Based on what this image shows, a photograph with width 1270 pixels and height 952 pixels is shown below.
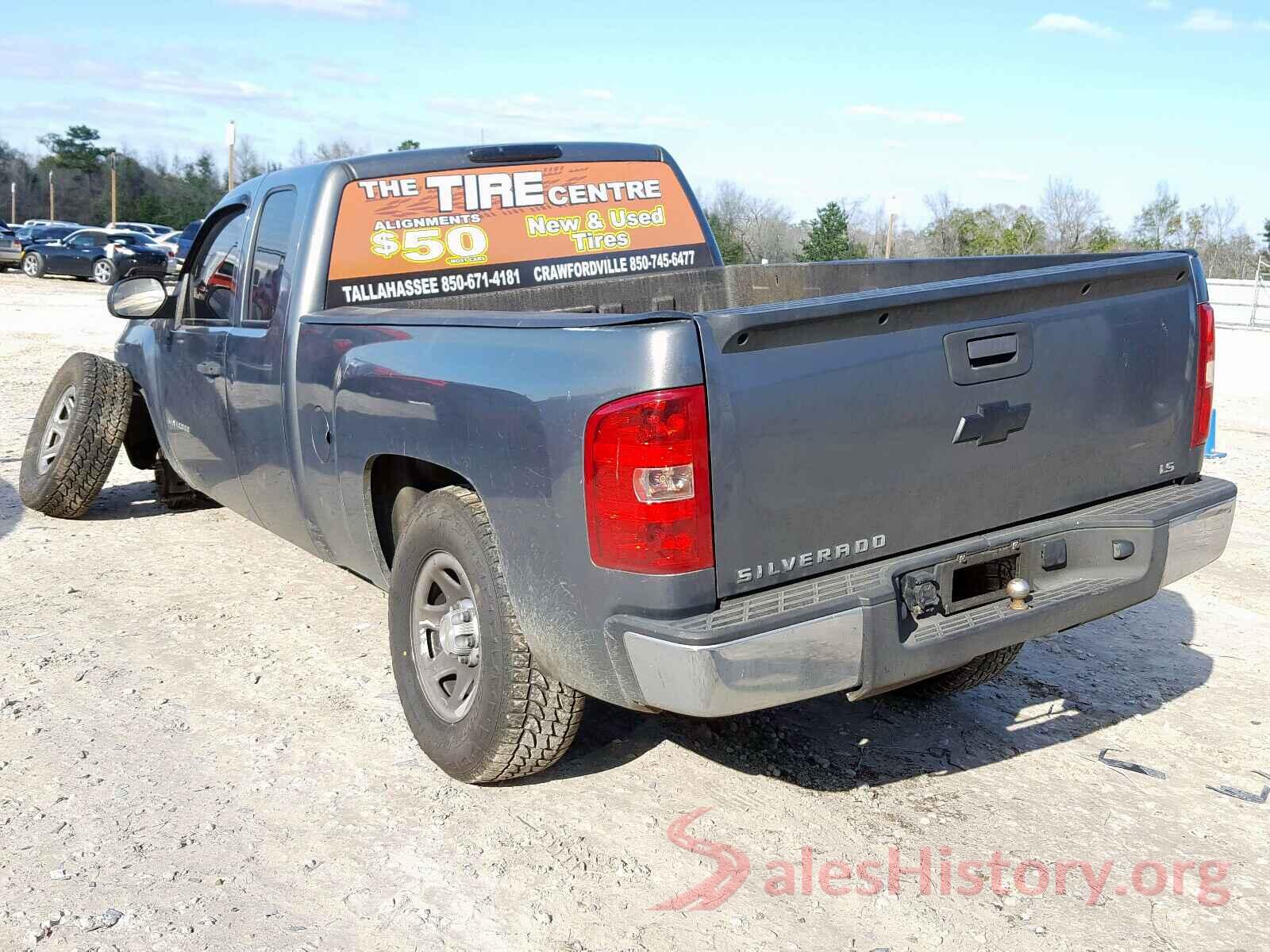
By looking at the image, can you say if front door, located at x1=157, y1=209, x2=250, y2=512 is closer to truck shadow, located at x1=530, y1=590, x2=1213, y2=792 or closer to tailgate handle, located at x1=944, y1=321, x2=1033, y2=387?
truck shadow, located at x1=530, y1=590, x2=1213, y2=792

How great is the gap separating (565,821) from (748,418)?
4.47 feet

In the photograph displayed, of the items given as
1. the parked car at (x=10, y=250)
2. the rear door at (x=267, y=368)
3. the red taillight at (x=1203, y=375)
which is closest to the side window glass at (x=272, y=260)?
the rear door at (x=267, y=368)

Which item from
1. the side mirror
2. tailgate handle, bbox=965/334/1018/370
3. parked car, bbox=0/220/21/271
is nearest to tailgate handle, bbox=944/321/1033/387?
tailgate handle, bbox=965/334/1018/370

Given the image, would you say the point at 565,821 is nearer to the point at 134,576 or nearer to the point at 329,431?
the point at 329,431

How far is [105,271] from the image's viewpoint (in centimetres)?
3219

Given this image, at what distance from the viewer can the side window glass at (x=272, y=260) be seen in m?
4.53

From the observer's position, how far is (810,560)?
2.98m

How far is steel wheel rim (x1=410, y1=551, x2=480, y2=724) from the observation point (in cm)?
352

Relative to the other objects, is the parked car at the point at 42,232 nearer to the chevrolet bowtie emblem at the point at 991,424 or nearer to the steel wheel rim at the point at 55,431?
the steel wheel rim at the point at 55,431

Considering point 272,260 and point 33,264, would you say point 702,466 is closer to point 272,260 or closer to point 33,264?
point 272,260

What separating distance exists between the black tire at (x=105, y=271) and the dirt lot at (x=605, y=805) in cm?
2951

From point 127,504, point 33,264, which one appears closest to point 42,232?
point 33,264

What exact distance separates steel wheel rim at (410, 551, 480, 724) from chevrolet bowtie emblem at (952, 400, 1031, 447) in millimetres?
1416

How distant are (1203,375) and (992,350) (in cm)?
97
